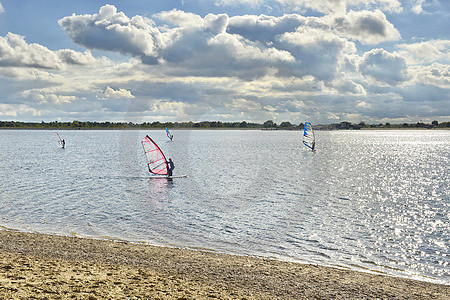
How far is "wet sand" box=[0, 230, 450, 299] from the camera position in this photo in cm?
1034

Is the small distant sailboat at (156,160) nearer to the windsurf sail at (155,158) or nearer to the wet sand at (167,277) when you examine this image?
the windsurf sail at (155,158)

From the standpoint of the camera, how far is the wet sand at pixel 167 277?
1034cm

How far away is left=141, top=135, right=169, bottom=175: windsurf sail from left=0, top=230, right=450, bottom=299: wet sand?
28916 millimetres

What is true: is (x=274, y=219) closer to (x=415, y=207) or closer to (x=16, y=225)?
(x=415, y=207)

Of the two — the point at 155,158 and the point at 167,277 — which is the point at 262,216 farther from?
the point at 155,158

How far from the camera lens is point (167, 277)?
12234mm

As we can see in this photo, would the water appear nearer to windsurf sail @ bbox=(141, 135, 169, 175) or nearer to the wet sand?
windsurf sail @ bbox=(141, 135, 169, 175)

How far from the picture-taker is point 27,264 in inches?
494

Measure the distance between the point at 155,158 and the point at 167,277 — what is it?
35.5m

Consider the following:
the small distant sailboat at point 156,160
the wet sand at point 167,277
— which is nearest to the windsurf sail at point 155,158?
the small distant sailboat at point 156,160

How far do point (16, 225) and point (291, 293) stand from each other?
1871cm

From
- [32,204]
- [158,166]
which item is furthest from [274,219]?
[158,166]

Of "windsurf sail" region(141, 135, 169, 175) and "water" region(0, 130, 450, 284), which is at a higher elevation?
"windsurf sail" region(141, 135, 169, 175)

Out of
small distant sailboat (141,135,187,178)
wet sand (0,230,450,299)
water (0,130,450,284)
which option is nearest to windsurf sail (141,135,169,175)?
small distant sailboat (141,135,187,178)
